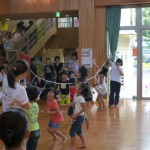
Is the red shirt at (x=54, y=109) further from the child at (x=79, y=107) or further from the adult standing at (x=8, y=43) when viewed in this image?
the adult standing at (x=8, y=43)

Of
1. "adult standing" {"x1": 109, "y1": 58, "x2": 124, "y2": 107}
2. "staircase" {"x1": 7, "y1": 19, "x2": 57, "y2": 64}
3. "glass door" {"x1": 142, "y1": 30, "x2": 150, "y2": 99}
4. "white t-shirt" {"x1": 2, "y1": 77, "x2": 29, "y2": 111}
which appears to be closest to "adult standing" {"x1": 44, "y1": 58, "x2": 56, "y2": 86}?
"adult standing" {"x1": 109, "y1": 58, "x2": 124, "y2": 107}

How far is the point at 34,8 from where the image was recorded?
10.1 metres

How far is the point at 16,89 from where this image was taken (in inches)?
118

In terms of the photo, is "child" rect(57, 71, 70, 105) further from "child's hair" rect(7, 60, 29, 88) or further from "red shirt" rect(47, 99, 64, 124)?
"child's hair" rect(7, 60, 29, 88)

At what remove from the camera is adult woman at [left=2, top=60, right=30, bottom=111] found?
297 centimetres

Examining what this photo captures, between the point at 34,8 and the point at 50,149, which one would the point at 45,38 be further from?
the point at 50,149

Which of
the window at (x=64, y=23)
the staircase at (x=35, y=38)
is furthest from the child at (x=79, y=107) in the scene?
the window at (x=64, y=23)

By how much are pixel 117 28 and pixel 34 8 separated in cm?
284

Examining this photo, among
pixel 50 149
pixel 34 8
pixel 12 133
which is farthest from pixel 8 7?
pixel 12 133

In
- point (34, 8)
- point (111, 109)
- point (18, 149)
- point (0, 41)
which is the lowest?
point (111, 109)

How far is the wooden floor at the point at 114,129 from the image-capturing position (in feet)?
15.7

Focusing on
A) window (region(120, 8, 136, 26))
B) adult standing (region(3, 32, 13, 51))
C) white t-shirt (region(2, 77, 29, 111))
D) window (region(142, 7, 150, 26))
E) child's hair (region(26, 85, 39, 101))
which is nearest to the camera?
white t-shirt (region(2, 77, 29, 111))

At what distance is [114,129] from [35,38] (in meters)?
8.24

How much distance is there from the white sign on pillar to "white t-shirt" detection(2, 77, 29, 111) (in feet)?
21.5
